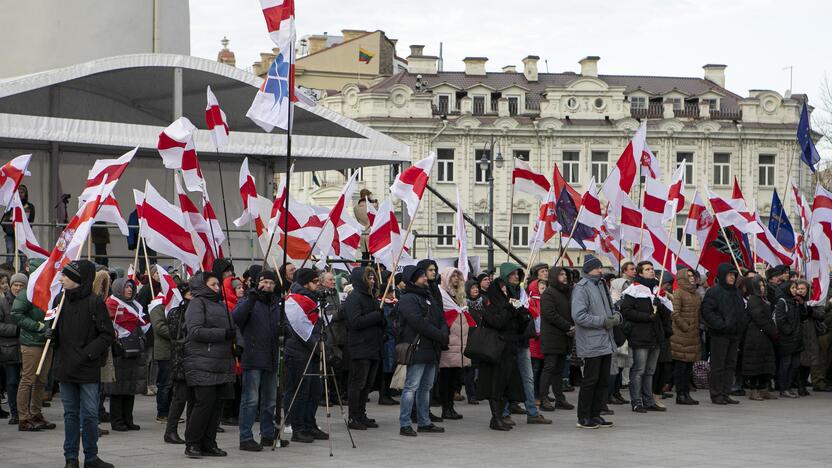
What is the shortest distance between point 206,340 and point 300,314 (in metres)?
1.46

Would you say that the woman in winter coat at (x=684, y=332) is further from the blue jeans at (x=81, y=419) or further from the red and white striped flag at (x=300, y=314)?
the blue jeans at (x=81, y=419)

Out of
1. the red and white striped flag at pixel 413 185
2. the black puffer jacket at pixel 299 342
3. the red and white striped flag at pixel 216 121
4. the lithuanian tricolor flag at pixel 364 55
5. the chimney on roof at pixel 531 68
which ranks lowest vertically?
the black puffer jacket at pixel 299 342

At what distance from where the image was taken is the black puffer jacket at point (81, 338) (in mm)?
11438

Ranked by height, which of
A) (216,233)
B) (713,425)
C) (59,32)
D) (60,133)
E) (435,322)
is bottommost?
(713,425)

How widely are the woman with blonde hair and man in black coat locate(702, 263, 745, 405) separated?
3.43 meters

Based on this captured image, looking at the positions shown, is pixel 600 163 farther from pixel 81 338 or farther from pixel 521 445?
pixel 81 338

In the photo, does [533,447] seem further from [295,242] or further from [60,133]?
[60,133]

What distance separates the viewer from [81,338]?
11508mm

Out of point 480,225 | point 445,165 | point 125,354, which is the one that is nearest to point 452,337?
point 125,354

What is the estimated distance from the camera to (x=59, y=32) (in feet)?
89.0

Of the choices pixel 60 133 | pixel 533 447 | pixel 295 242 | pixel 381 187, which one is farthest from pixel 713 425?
pixel 381 187

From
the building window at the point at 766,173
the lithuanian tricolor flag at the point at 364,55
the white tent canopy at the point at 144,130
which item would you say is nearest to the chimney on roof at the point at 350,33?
the lithuanian tricolor flag at the point at 364,55

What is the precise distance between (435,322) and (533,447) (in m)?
1.97

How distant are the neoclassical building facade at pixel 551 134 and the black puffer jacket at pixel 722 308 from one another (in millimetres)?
51506
